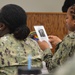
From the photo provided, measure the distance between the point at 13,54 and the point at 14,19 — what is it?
22 centimetres

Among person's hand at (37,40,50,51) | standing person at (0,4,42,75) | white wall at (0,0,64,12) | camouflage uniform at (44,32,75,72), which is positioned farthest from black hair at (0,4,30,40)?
white wall at (0,0,64,12)

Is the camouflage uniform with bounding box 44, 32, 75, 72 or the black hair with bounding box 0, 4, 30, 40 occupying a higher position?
the black hair with bounding box 0, 4, 30, 40

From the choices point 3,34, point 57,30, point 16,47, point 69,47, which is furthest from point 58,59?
point 57,30

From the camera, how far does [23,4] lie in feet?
14.3

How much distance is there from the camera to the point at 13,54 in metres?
1.24

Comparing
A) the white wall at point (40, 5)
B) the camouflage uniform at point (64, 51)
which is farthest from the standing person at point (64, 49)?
the white wall at point (40, 5)

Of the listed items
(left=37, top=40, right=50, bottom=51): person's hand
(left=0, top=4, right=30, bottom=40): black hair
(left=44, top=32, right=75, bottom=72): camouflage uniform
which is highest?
(left=0, top=4, right=30, bottom=40): black hair

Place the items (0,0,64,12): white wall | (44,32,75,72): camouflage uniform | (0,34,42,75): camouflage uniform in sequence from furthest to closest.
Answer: (0,0,64,12): white wall → (0,34,42,75): camouflage uniform → (44,32,75,72): camouflage uniform

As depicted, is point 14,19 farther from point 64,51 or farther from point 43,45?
point 64,51

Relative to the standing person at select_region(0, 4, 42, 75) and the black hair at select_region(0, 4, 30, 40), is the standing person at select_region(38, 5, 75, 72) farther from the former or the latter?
the black hair at select_region(0, 4, 30, 40)

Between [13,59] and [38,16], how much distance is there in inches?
82.4

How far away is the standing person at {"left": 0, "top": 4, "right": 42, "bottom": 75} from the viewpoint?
1227 millimetres

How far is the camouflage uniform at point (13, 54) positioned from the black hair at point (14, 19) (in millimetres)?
45

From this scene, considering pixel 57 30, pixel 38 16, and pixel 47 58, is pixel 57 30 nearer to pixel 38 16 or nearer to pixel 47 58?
pixel 38 16
